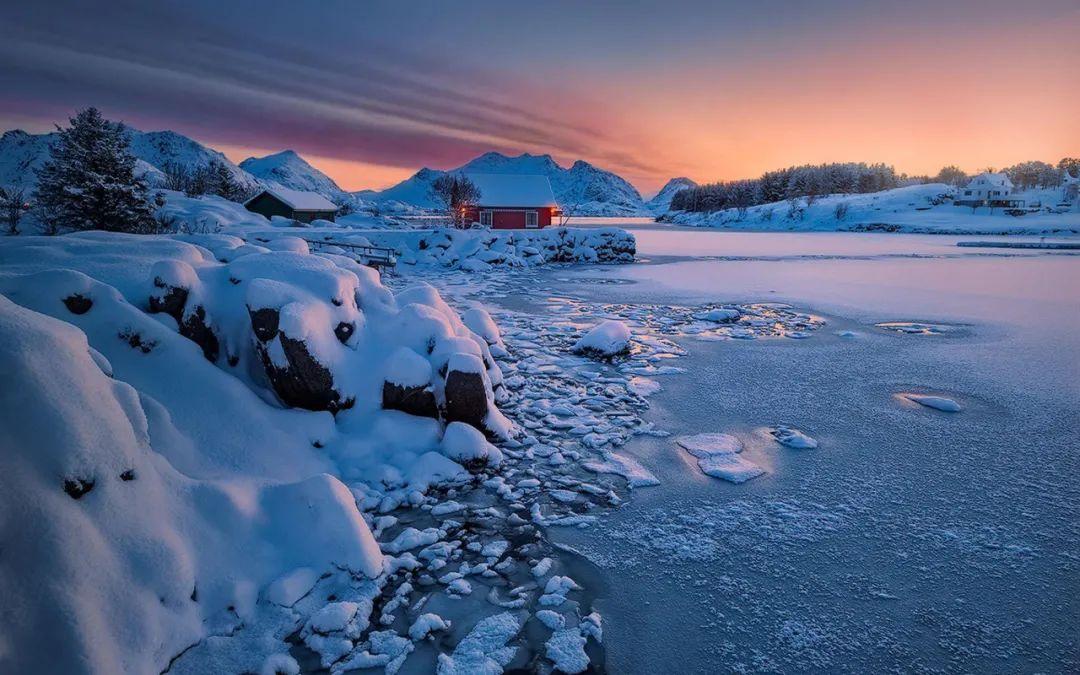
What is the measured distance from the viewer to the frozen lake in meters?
3.27

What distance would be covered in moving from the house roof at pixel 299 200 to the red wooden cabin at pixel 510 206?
36.8 ft

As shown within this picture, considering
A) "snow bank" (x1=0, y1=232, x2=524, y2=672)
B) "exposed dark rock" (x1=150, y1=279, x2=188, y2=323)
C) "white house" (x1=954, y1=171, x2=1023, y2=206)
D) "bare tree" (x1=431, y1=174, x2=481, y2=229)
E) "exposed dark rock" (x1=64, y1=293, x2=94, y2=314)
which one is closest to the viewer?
"snow bank" (x1=0, y1=232, x2=524, y2=672)

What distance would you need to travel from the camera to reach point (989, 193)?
9012cm

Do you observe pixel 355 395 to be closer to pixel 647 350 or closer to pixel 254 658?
pixel 254 658

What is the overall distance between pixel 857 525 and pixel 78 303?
7546 millimetres

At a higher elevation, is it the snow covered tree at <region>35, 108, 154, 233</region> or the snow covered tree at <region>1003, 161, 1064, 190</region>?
the snow covered tree at <region>1003, 161, 1064, 190</region>

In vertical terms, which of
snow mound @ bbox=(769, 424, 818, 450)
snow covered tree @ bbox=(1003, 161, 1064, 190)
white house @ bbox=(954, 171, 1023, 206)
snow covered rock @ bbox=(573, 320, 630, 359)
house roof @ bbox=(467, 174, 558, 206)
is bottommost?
snow mound @ bbox=(769, 424, 818, 450)

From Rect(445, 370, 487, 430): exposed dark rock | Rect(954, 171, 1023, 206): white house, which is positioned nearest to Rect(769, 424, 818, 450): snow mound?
Rect(445, 370, 487, 430): exposed dark rock

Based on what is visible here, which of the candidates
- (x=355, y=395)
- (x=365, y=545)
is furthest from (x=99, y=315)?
(x=365, y=545)

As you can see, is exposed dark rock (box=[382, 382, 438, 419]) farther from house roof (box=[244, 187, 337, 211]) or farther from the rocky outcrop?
house roof (box=[244, 187, 337, 211])

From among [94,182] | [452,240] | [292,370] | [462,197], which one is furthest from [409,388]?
[462,197]

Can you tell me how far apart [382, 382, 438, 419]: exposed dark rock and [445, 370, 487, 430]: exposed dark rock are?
0.21 metres

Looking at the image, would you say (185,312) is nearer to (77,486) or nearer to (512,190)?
(77,486)

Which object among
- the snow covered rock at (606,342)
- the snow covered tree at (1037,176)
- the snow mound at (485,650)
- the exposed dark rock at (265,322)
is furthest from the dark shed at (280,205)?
the snow covered tree at (1037,176)
